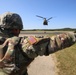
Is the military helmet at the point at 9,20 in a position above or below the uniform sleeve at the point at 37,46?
above

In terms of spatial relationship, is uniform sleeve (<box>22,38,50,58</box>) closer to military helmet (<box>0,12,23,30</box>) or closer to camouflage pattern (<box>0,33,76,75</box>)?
camouflage pattern (<box>0,33,76,75</box>)

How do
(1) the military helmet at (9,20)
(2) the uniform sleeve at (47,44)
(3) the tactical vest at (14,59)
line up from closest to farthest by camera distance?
(2) the uniform sleeve at (47,44) < (3) the tactical vest at (14,59) < (1) the military helmet at (9,20)

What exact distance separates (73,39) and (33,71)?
8.37 m

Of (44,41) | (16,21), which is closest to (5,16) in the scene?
(16,21)

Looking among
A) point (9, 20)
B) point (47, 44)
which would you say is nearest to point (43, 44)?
point (47, 44)

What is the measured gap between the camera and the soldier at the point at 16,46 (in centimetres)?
338

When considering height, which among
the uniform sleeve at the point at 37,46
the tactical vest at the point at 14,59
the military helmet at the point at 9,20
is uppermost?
the military helmet at the point at 9,20

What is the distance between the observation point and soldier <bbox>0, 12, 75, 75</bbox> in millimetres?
3381

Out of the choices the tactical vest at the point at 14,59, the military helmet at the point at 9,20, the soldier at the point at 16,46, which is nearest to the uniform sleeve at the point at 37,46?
the soldier at the point at 16,46

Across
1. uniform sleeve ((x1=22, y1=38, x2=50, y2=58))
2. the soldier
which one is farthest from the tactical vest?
uniform sleeve ((x1=22, y1=38, x2=50, y2=58))

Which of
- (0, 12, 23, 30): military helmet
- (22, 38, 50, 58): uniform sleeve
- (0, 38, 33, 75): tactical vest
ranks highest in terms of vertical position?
(0, 12, 23, 30): military helmet

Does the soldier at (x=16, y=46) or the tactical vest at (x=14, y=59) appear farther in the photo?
the tactical vest at (x=14, y=59)

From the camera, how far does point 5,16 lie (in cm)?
390

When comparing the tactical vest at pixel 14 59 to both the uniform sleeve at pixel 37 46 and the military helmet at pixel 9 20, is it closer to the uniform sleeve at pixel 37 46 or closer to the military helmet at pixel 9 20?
the uniform sleeve at pixel 37 46
